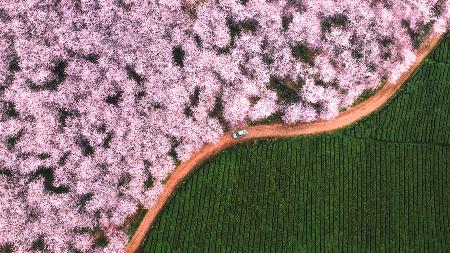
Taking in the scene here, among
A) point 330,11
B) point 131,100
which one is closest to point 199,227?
point 131,100

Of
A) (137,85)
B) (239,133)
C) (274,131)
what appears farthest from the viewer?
(274,131)

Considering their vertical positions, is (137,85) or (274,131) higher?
(137,85)

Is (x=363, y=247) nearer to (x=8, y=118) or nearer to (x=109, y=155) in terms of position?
(x=109, y=155)

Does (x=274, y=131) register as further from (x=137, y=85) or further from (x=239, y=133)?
(x=137, y=85)

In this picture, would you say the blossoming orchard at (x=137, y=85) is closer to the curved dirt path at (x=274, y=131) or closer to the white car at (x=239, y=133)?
the white car at (x=239, y=133)

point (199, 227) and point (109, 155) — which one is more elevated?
point (109, 155)

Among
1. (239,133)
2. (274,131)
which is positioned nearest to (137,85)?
(239,133)

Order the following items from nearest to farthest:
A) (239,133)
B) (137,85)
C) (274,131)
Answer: (137,85) < (239,133) < (274,131)
